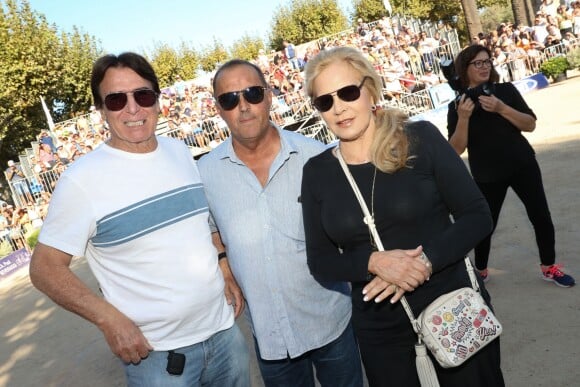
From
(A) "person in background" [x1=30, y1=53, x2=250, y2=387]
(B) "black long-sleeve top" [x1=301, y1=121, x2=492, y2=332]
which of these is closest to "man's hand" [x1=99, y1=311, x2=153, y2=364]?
(A) "person in background" [x1=30, y1=53, x2=250, y2=387]

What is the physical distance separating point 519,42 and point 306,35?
27729 millimetres

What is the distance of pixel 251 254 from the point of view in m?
2.45

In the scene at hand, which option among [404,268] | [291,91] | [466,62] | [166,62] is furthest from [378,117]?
[166,62]

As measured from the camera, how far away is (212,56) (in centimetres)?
4528

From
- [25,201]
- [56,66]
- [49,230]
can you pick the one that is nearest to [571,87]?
[49,230]

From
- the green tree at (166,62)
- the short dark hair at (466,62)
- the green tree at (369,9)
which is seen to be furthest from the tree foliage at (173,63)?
the short dark hair at (466,62)

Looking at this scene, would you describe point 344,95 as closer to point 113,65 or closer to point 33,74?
point 113,65

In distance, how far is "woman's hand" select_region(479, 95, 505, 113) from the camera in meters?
3.72

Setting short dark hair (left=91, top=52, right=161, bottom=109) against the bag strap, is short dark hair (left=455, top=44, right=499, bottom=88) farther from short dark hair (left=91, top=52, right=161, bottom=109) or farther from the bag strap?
short dark hair (left=91, top=52, right=161, bottom=109)

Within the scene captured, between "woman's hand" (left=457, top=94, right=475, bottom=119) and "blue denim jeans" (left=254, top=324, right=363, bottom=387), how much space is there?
2006mm

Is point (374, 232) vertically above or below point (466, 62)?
below

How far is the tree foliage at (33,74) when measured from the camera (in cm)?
2675

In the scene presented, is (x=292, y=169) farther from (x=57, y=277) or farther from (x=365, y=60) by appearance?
(x=57, y=277)

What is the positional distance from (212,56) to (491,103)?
4396cm
